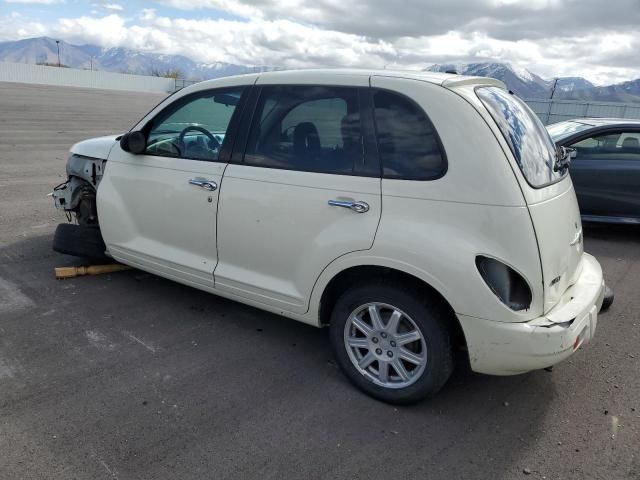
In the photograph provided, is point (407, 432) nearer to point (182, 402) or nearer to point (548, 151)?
point (182, 402)

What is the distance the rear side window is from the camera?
9.43 ft

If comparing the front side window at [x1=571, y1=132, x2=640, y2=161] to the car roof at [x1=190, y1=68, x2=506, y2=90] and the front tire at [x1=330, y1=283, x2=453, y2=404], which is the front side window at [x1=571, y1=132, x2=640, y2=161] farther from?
the front tire at [x1=330, y1=283, x2=453, y2=404]

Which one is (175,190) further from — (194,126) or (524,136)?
(524,136)

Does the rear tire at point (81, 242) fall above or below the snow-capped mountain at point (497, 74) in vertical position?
below

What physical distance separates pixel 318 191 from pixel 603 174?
5329mm

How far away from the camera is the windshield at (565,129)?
695cm

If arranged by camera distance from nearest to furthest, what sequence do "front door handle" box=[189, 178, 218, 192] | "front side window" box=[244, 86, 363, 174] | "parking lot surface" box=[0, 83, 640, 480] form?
"parking lot surface" box=[0, 83, 640, 480] → "front side window" box=[244, 86, 363, 174] → "front door handle" box=[189, 178, 218, 192]

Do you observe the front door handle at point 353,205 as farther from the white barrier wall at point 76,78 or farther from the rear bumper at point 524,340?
the white barrier wall at point 76,78

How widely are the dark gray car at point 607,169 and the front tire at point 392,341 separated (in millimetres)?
4948

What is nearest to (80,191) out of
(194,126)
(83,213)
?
(83,213)

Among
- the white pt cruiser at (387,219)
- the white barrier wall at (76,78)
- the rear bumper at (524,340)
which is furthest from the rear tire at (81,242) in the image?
the white barrier wall at (76,78)

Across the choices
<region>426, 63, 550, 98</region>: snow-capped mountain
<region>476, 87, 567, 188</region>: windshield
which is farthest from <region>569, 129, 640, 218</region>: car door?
<region>476, 87, 567, 188</region>: windshield

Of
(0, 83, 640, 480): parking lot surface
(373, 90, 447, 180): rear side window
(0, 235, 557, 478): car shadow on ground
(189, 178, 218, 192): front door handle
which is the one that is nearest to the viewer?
(0, 83, 640, 480): parking lot surface

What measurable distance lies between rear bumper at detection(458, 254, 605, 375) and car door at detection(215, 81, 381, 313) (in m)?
0.78
